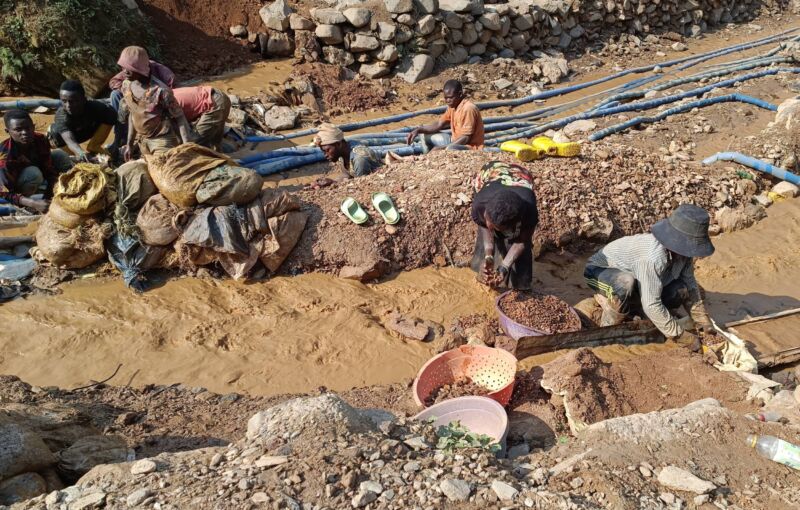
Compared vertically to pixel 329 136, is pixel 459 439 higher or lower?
lower

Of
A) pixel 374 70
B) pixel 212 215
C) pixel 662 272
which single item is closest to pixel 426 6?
pixel 374 70

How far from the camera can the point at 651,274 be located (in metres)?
3.93

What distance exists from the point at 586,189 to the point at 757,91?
542 centimetres

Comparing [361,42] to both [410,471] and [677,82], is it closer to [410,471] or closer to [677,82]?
[677,82]

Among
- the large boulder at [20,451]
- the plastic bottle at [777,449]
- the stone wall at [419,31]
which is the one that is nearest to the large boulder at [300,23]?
the stone wall at [419,31]

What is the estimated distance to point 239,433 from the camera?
3287mm

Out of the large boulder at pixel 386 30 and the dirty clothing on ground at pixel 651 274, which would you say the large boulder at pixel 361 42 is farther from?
the dirty clothing on ground at pixel 651 274

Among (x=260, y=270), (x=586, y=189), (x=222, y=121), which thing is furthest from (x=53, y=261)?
(x=586, y=189)

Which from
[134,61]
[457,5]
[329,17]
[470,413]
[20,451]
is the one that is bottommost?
[470,413]

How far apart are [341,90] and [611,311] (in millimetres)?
6002

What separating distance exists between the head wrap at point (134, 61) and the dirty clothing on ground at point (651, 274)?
13.7ft

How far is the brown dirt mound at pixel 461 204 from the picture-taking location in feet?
16.5

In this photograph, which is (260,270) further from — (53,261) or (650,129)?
(650,129)

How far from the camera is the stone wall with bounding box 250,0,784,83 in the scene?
9391 millimetres
